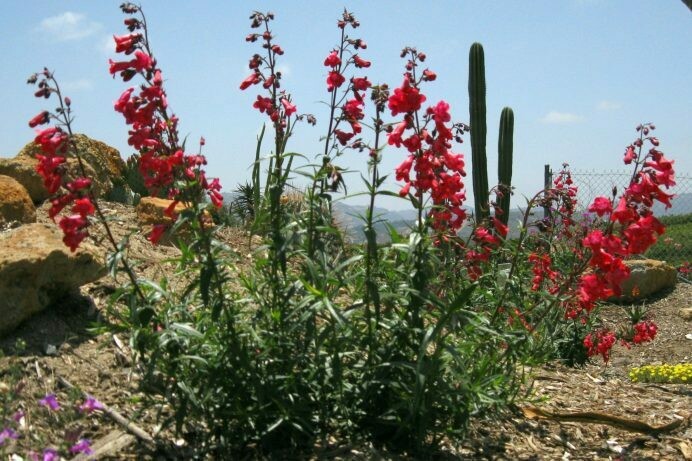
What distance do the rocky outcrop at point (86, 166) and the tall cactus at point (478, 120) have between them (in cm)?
478

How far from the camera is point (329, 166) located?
298cm

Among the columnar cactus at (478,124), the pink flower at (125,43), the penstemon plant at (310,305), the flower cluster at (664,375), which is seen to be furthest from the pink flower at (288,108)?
the columnar cactus at (478,124)

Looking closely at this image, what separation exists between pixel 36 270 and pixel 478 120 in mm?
7810

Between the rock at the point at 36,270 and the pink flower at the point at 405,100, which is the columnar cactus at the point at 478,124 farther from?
the pink flower at the point at 405,100

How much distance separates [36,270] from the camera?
3.96 metres

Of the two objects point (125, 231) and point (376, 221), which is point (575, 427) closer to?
point (376, 221)

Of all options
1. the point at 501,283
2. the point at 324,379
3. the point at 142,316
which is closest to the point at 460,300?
the point at 324,379

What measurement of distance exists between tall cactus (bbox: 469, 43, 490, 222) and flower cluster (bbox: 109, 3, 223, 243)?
785 centimetres

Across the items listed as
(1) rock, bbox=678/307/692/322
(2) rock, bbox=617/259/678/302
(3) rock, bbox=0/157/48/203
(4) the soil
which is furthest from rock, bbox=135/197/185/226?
(2) rock, bbox=617/259/678/302

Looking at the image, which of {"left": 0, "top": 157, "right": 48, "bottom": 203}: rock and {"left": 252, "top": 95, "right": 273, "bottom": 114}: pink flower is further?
{"left": 0, "top": 157, "right": 48, "bottom": 203}: rock

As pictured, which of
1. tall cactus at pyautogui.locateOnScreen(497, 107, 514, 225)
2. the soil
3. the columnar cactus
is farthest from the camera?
tall cactus at pyautogui.locateOnScreen(497, 107, 514, 225)

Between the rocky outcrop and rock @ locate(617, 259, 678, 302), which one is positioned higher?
the rocky outcrop

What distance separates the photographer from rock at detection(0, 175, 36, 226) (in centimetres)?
545

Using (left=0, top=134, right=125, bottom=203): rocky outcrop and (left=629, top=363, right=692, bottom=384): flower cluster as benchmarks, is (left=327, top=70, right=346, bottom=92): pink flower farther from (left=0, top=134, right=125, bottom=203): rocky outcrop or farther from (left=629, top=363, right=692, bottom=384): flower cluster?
(left=629, top=363, right=692, bottom=384): flower cluster
